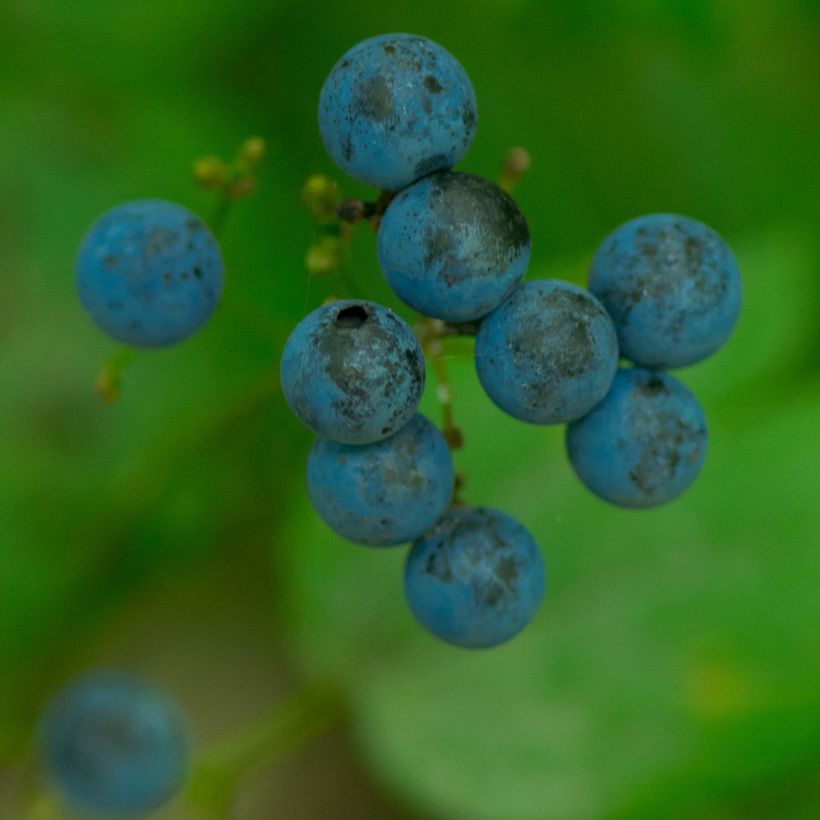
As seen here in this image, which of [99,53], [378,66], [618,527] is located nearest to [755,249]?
[618,527]

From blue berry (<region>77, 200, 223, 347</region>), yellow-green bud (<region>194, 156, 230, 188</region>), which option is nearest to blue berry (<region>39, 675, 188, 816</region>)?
blue berry (<region>77, 200, 223, 347</region>)

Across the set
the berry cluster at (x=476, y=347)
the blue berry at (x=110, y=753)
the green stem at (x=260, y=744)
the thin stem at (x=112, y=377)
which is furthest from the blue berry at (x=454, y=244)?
the blue berry at (x=110, y=753)

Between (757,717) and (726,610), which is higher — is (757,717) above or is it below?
below

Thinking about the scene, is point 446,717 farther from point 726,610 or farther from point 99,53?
point 99,53

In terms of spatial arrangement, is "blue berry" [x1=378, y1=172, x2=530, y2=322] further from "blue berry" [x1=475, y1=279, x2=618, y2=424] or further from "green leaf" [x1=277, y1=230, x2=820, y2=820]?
"green leaf" [x1=277, y1=230, x2=820, y2=820]

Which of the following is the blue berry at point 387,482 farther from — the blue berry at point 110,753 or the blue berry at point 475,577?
the blue berry at point 110,753

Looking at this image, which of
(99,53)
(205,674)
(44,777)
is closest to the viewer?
(44,777)
